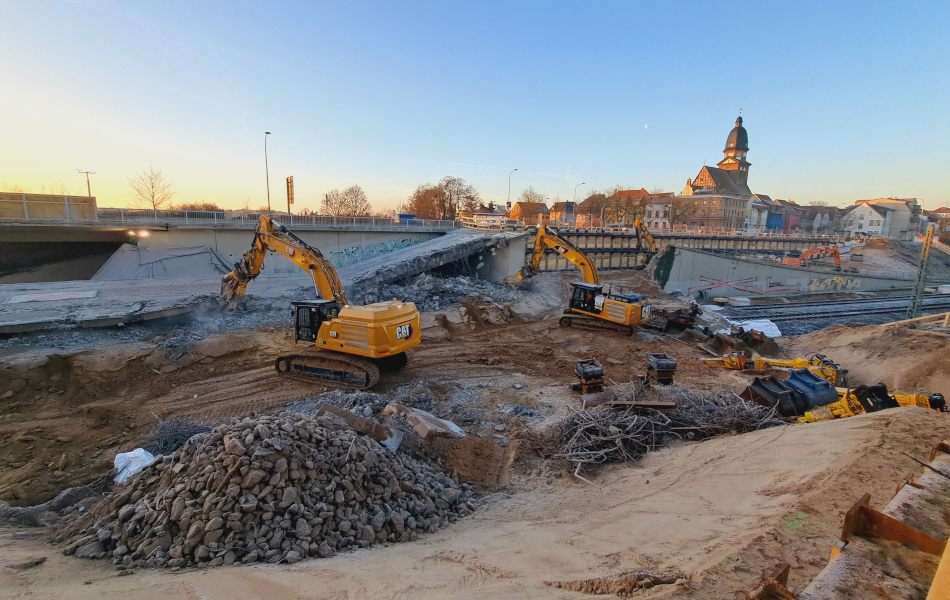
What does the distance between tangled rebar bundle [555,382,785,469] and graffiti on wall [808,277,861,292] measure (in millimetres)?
31637

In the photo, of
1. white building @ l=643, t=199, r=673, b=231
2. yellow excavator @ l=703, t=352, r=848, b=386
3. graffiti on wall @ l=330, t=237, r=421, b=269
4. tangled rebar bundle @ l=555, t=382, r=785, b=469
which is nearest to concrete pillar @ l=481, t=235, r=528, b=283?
graffiti on wall @ l=330, t=237, r=421, b=269

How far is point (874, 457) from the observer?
16.1 feet

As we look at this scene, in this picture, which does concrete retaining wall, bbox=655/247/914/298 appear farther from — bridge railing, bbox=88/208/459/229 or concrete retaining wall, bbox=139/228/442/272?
bridge railing, bbox=88/208/459/229

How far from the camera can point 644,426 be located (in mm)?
7445

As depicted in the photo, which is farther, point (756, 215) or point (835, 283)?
point (756, 215)

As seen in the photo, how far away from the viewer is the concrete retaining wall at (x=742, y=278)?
30859 millimetres

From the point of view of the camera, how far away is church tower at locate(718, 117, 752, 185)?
310ft

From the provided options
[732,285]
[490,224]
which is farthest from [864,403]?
[732,285]

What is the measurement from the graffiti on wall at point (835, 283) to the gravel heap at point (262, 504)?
37.1 meters

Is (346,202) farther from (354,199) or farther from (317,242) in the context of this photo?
(317,242)

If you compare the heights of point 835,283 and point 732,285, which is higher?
point 835,283

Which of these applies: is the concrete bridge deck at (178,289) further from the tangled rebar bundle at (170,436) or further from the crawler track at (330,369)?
the tangled rebar bundle at (170,436)

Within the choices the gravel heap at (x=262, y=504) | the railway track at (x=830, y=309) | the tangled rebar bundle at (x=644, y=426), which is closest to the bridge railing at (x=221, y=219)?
the gravel heap at (x=262, y=504)

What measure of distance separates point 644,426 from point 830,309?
79.4 ft
